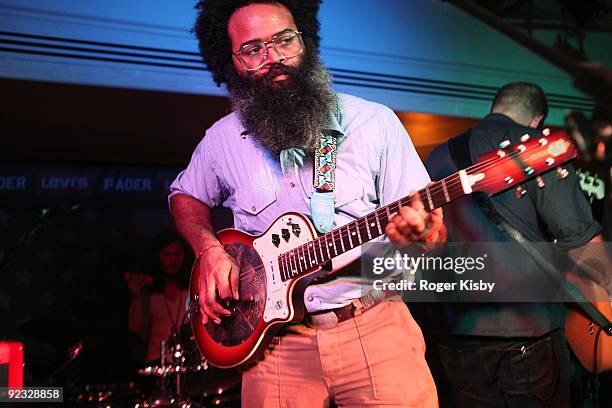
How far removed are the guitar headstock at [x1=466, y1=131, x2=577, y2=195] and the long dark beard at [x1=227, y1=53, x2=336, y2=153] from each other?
0.72 metres

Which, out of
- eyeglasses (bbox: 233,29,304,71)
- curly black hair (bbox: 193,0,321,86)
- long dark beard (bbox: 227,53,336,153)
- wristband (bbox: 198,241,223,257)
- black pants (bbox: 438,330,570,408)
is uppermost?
curly black hair (bbox: 193,0,321,86)

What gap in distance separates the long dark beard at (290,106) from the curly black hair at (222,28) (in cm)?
37

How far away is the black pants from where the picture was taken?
9.71ft

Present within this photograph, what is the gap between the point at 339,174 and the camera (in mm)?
2426

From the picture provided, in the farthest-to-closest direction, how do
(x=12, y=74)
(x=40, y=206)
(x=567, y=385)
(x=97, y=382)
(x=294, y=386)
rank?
(x=40, y=206) → (x=97, y=382) → (x=12, y=74) → (x=567, y=385) → (x=294, y=386)

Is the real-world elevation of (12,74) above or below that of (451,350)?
above

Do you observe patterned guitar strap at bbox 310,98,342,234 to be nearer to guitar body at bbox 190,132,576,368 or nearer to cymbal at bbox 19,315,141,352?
guitar body at bbox 190,132,576,368

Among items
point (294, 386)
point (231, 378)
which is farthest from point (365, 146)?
point (231, 378)

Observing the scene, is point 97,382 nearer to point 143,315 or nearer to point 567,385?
point 143,315

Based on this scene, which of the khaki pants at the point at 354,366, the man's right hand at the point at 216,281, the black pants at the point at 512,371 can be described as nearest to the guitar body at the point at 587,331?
the black pants at the point at 512,371

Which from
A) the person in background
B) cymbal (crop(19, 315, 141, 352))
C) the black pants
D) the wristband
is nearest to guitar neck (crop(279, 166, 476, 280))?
the wristband

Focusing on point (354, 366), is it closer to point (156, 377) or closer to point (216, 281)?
point (216, 281)

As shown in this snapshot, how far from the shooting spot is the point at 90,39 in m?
4.42

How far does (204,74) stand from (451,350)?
272cm
